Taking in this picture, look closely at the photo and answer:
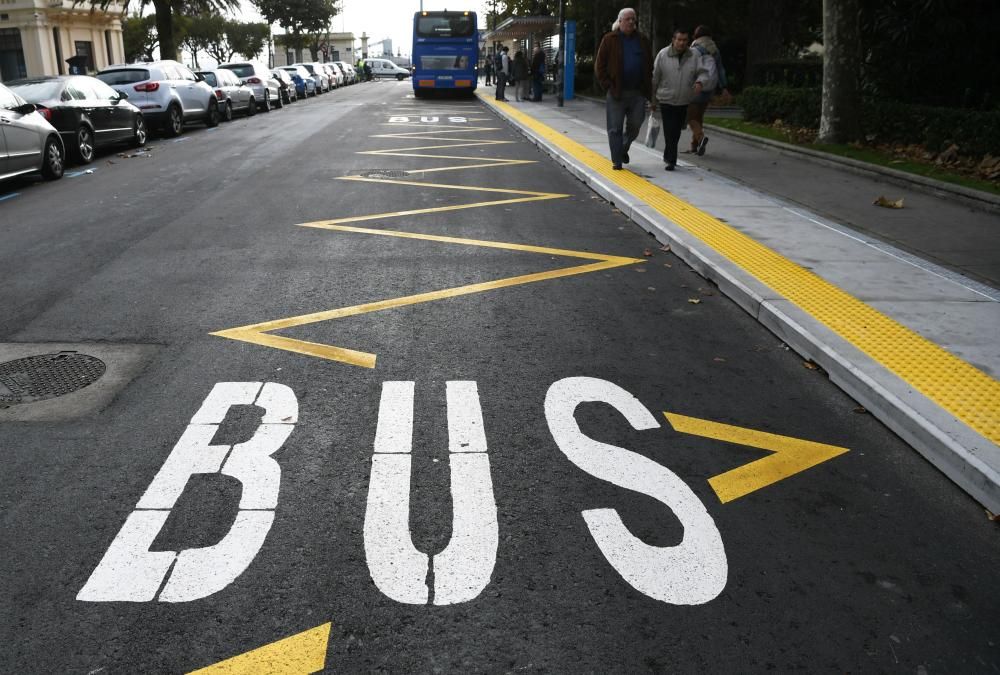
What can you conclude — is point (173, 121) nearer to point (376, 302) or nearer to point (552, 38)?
point (376, 302)

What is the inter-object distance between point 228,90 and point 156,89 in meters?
6.29

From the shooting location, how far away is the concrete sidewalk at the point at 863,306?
4.34m

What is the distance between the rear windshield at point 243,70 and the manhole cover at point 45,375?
26436 millimetres

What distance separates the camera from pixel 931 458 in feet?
13.7

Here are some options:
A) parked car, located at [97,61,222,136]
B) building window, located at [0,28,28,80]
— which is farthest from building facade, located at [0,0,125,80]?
parked car, located at [97,61,222,136]

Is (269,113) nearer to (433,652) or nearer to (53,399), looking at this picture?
(53,399)

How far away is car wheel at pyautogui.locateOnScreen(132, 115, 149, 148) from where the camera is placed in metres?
17.7

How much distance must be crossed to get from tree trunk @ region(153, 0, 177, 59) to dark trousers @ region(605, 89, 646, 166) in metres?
24.4

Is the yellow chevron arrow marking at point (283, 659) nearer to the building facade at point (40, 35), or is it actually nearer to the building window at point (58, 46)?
the building facade at point (40, 35)

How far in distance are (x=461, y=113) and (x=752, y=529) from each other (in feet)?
85.7

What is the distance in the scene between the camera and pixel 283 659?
108 inches

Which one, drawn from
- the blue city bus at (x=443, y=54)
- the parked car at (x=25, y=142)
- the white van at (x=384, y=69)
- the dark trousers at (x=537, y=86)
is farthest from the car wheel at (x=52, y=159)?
the white van at (x=384, y=69)

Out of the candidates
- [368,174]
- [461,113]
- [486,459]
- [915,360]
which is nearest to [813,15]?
[461,113]

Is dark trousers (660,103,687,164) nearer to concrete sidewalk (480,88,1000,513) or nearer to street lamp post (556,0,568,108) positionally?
concrete sidewalk (480,88,1000,513)
